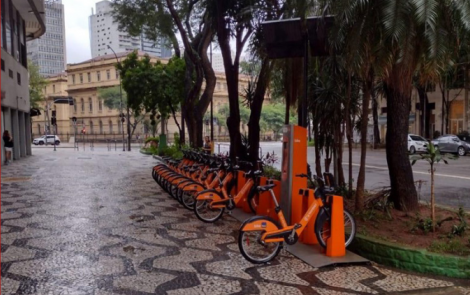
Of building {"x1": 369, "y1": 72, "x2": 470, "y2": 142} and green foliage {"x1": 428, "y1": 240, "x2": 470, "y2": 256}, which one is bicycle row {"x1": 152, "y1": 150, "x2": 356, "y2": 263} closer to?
green foliage {"x1": 428, "y1": 240, "x2": 470, "y2": 256}

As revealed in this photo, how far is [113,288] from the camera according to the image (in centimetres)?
432

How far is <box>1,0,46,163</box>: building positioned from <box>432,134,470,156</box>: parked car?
23.9 metres

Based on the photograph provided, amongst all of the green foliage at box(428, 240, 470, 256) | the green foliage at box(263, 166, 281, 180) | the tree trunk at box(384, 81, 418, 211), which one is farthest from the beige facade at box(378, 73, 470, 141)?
the green foliage at box(428, 240, 470, 256)

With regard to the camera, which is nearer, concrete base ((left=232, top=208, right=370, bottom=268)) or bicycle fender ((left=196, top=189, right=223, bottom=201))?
concrete base ((left=232, top=208, right=370, bottom=268))

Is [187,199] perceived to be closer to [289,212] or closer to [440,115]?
[289,212]

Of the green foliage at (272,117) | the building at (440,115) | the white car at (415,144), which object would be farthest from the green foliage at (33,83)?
the white car at (415,144)

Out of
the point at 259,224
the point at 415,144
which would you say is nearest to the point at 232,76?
the point at 259,224

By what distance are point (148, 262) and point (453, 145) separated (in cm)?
2575

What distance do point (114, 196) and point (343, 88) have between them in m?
5.87

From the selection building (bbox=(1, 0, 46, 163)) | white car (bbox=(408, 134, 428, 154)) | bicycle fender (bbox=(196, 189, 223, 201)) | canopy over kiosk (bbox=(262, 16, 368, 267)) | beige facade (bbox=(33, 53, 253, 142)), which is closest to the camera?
canopy over kiosk (bbox=(262, 16, 368, 267))

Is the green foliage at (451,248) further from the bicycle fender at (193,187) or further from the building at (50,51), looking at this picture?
the building at (50,51)

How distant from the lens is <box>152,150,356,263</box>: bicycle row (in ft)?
17.1

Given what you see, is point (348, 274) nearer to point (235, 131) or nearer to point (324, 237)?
point (324, 237)

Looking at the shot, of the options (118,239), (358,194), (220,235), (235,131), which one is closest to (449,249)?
(358,194)
